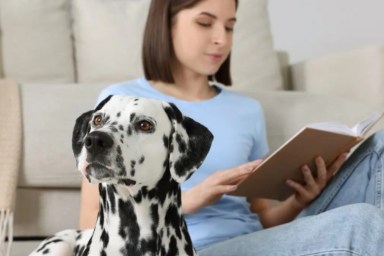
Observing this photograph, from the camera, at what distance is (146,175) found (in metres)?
0.97

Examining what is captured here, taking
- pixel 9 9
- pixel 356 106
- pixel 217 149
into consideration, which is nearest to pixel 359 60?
pixel 356 106

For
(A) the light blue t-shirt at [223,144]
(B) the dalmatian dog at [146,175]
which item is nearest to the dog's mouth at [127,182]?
(B) the dalmatian dog at [146,175]

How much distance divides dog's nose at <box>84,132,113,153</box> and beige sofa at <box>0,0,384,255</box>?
852 mm

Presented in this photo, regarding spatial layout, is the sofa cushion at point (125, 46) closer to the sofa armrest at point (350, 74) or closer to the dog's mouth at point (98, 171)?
the sofa armrest at point (350, 74)

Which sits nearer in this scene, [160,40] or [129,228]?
[129,228]

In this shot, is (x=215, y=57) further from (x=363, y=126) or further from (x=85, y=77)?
(x=85, y=77)

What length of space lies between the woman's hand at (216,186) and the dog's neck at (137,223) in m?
0.26

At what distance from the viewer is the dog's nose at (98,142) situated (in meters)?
0.90

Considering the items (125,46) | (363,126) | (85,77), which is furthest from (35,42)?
(363,126)

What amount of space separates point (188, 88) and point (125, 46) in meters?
0.71

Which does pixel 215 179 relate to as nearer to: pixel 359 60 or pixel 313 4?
pixel 359 60

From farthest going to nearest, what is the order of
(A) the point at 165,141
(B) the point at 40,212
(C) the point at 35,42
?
(C) the point at 35,42 → (B) the point at 40,212 → (A) the point at 165,141

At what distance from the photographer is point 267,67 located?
7.83 feet

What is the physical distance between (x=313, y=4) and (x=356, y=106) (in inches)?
33.1
